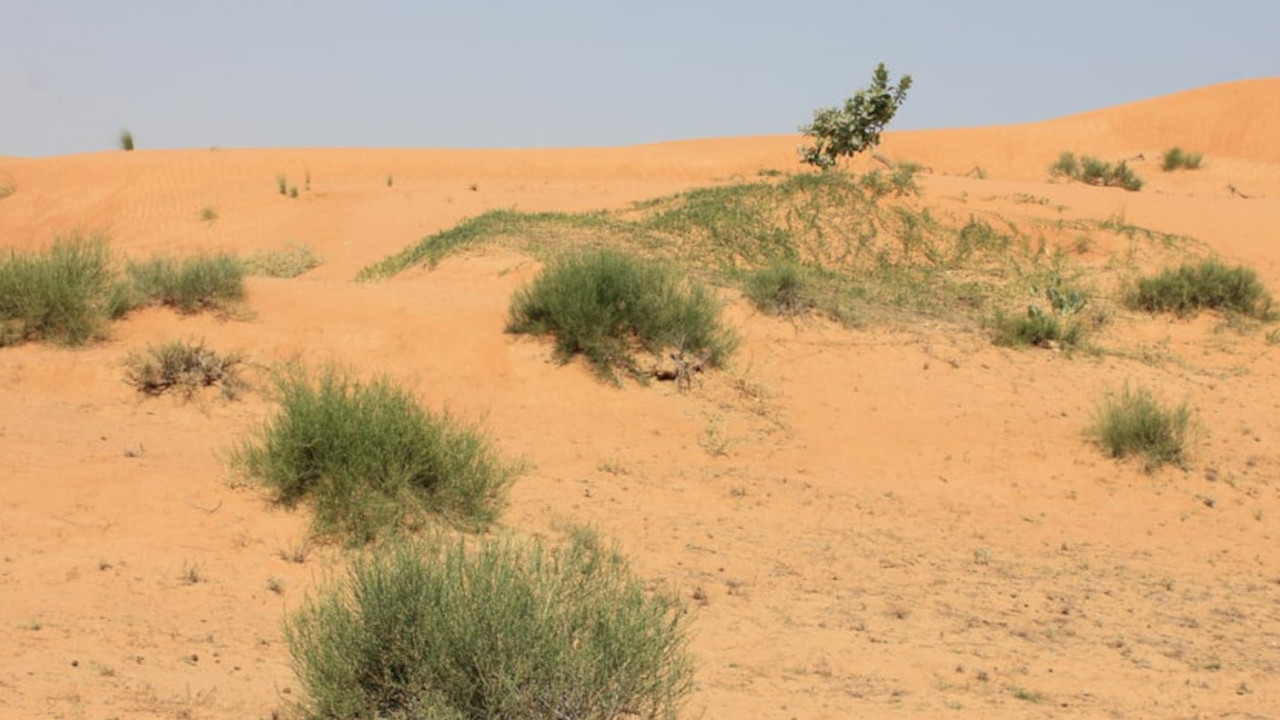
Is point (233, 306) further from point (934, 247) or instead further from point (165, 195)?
point (165, 195)

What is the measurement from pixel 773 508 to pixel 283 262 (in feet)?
35.9

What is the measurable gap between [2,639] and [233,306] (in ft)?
20.3

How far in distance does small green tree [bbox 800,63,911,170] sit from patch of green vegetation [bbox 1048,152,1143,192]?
700 centimetres

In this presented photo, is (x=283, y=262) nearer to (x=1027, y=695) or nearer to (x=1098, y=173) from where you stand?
(x=1027, y=695)

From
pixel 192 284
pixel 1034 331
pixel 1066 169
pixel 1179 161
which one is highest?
pixel 1179 161

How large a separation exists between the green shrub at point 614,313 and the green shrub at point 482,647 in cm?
661

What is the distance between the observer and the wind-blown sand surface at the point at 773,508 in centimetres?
589

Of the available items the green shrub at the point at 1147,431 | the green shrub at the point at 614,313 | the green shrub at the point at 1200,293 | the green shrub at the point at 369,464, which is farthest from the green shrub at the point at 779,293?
the green shrub at the point at 369,464

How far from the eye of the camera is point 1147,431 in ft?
34.6

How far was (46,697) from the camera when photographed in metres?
4.96

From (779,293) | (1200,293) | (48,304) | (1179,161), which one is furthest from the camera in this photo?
(1179,161)

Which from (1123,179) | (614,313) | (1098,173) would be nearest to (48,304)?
(614,313)

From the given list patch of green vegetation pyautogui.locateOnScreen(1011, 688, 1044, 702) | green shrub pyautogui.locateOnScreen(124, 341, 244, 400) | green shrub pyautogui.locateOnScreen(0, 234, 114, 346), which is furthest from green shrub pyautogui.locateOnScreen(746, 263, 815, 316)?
patch of green vegetation pyautogui.locateOnScreen(1011, 688, 1044, 702)

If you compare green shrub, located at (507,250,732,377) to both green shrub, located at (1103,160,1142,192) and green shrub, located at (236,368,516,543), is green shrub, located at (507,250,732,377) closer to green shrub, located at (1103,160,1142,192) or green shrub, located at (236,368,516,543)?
green shrub, located at (236,368,516,543)
